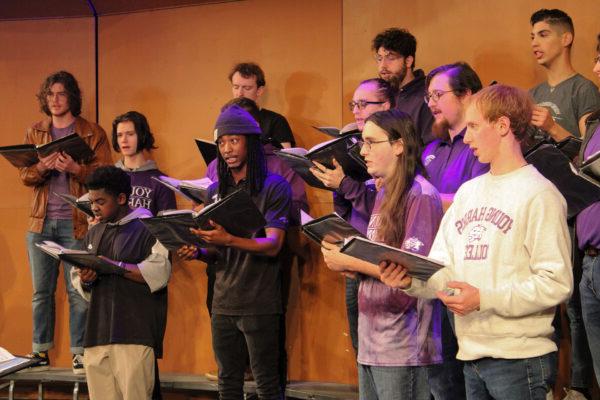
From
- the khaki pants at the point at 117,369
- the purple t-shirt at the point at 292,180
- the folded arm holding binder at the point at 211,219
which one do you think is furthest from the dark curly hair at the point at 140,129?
the khaki pants at the point at 117,369

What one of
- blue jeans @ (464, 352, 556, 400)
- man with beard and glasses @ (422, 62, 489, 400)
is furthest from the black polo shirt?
blue jeans @ (464, 352, 556, 400)

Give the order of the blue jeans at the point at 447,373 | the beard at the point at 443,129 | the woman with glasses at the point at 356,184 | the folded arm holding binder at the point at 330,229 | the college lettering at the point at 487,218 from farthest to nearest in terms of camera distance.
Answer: the woman with glasses at the point at 356,184 → the beard at the point at 443,129 → the blue jeans at the point at 447,373 → the folded arm holding binder at the point at 330,229 → the college lettering at the point at 487,218

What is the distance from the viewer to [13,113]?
6.33 m

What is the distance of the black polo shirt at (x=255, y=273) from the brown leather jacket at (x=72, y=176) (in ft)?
5.48

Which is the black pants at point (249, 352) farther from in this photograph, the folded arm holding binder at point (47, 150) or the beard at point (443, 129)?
the folded arm holding binder at point (47, 150)

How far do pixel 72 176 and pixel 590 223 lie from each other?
3.45 meters

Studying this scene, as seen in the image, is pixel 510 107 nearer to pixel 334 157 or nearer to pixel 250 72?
pixel 334 157

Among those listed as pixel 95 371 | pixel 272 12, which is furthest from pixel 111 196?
pixel 272 12

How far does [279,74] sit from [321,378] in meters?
2.11

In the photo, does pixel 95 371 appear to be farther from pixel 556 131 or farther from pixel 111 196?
pixel 556 131

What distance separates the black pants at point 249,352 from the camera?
404 cm

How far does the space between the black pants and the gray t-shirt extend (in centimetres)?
175

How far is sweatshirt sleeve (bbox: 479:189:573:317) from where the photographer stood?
8.03 feet

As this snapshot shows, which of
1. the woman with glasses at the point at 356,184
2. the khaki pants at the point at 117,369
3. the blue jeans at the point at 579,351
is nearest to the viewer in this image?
the woman with glasses at the point at 356,184
